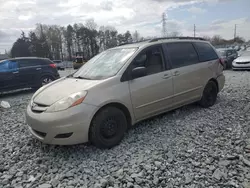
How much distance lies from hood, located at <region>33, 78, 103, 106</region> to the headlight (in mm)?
92

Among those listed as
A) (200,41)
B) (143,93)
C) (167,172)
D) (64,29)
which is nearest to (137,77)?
(143,93)

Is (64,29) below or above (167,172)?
above

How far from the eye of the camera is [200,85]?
15.6 ft

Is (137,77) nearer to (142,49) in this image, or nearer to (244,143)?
(142,49)

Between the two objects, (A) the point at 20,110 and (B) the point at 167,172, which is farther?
(A) the point at 20,110

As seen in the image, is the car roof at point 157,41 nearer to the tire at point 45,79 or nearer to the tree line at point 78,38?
the tire at point 45,79

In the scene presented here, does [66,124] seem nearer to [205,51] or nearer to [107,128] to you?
[107,128]

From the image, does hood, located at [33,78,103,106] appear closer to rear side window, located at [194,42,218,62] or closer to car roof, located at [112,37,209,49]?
car roof, located at [112,37,209,49]

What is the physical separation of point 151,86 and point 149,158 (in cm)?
133

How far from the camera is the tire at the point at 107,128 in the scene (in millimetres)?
3109

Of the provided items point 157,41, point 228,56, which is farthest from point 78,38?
point 157,41

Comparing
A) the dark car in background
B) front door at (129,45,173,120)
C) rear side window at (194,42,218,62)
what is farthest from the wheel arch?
the dark car in background

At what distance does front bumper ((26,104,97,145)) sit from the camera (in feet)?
9.55

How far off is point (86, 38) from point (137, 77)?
5333 centimetres
